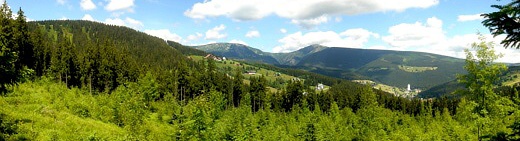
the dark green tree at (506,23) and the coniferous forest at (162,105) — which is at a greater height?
the dark green tree at (506,23)

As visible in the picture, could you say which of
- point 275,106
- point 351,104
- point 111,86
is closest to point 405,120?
point 351,104

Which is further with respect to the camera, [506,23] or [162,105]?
[162,105]

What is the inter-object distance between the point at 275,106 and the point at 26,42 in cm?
8691

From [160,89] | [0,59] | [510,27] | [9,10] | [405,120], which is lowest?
[405,120]

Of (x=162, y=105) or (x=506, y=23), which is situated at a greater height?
(x=506, y=23)

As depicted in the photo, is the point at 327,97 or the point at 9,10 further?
the point at 327,97

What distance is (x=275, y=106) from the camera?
133250 millimetres

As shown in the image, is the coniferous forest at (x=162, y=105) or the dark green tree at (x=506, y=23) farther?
the coniferous forest at (x=162, y=105)

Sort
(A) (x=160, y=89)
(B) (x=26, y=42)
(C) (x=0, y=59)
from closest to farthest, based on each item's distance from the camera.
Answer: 1. (C) (x=0, y=59)
2. (B) (x=26, y=42)
3. (A) (x=160, y=89)

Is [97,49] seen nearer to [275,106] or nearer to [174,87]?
[174,87]

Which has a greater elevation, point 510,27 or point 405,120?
point 510,27

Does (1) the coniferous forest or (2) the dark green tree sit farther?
(1) the coniferous forest

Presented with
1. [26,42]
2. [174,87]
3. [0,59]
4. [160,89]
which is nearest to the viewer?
[0,59]

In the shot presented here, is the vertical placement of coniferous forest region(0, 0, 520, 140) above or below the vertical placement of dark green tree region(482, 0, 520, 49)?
below
